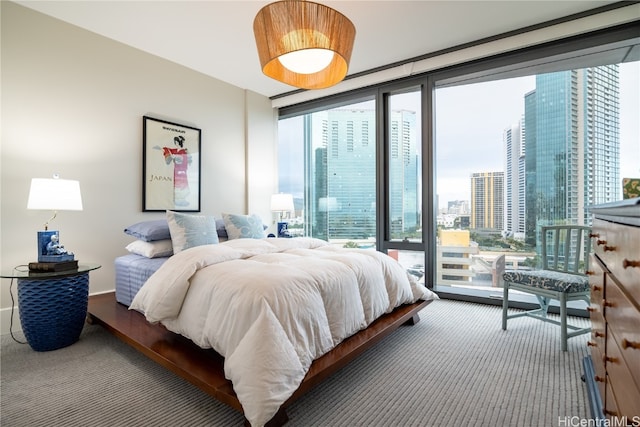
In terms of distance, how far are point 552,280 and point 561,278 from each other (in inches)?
3.9

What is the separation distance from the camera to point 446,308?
10.3 feet

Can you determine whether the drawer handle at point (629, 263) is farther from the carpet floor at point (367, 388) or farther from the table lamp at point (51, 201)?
the table lamp at point (51, 201)

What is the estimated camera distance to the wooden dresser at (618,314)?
2.68ft

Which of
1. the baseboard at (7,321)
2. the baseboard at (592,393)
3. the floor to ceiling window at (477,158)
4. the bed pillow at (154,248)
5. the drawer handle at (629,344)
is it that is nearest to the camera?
the drawer handle at (629,344)

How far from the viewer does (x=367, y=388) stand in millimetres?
1697

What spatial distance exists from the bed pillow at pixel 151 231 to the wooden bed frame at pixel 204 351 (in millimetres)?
640

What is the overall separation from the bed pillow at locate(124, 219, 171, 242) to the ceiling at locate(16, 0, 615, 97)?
6.26 ft

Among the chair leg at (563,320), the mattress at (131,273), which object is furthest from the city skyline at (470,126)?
the mattress at (131,273)

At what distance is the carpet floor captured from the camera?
1.45m

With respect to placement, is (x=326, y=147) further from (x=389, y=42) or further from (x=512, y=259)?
(x=512, y=259)

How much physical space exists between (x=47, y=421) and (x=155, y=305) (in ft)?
2.12

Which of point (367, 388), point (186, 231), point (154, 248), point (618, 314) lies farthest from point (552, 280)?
point (154, 248)

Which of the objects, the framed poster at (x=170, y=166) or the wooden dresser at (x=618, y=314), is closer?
A: the wooden dresser at (x=618, y=314)

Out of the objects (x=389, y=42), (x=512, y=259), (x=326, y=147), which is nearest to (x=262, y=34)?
(x=389, y=42)
